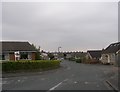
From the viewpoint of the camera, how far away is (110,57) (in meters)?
75.1

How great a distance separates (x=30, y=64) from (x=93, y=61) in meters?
44.3

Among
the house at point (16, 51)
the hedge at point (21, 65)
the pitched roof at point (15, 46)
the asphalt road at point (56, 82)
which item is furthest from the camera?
the pitched roof at point (15, 46)

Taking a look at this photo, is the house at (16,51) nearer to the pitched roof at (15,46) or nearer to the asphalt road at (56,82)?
the pitched roof at (15,46)

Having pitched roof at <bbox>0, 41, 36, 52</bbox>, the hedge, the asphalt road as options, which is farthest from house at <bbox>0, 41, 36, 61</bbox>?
the asphalt road

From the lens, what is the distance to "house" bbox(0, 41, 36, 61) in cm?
5645

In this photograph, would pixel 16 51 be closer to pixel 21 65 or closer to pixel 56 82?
pixel 21 65

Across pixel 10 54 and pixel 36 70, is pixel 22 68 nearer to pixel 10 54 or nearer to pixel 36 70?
pixel 36 70

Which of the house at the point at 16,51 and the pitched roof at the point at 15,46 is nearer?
the house at the point at 16,51

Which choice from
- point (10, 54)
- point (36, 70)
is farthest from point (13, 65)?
point (10, 54)

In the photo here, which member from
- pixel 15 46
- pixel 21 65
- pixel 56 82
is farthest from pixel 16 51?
pixel 56 82

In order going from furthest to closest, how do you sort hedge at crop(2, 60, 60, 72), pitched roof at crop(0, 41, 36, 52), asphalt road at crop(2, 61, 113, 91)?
pitched roof at crop(0, 41, 36, 52)
hedge at crop(2, 60, 60, 72)
asphalt road at crop(2, 61, 113, 91)

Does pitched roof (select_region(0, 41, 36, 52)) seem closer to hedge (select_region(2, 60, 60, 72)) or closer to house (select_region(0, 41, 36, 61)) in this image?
house (select_region(0, 41, 36, 61))

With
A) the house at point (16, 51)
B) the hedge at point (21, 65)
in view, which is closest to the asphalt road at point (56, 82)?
the hedge at point (21, 65)

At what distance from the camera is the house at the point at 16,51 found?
56450 millimetres
